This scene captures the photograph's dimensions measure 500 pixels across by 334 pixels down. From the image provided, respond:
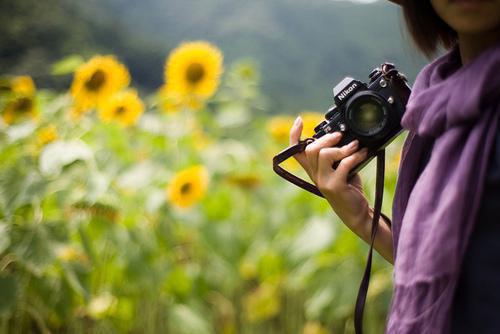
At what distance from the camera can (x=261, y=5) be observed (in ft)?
19.9

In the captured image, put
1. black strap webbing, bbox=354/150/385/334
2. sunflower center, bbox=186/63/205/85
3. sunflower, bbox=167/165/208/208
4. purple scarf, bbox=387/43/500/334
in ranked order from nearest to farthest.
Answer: purple scarf, bbox=387/43/500/334 < black strap webbing, bbox=354/150/385/334 < sunflower, bbox=167/165/208/208 < sunflower center, bbox=186/63/205/85

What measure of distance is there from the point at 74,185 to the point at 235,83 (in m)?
0.91

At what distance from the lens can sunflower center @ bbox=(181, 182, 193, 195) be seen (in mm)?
1547

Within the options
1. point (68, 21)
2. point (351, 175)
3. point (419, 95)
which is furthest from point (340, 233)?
point (68, 21)

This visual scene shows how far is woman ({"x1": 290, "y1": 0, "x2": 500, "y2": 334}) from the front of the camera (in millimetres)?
550

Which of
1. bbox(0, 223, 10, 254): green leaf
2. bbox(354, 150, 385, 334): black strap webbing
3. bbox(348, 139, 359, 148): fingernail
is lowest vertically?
bbox(354, 150, 385, 334): black strap webbing

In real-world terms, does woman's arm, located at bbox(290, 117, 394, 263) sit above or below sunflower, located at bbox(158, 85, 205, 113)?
below

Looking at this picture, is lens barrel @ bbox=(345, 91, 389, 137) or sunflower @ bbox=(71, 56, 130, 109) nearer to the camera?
lens barrel @ bbox=(345, 91, 389, 137)

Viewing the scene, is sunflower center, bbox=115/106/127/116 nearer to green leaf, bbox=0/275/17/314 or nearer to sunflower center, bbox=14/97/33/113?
sunflower center, bbox=14/97/33/113

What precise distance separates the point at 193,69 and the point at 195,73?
1 cm

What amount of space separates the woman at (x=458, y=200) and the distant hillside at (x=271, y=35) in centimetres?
265

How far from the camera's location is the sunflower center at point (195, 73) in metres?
1.84

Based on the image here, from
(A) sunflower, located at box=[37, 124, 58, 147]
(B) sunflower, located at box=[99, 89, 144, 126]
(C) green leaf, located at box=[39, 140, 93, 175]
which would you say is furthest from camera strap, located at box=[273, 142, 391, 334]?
(B) sunflower, located at box=[99, 89, 144, 126]

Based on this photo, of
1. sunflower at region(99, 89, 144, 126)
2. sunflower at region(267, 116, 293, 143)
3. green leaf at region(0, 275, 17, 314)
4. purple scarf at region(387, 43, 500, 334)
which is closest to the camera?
purple scarf at region(387, 43, 500, 334)
